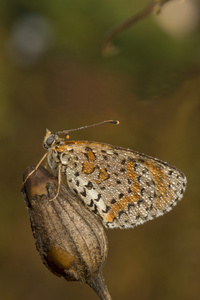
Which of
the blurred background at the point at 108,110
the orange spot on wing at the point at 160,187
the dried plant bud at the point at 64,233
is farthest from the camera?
the blurred background at the point at 108,110

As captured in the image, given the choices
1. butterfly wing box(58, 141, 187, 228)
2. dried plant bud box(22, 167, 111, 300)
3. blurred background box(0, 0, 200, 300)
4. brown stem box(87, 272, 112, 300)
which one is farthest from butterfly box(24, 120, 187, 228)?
blurred background box(0, 0, 200, 300)

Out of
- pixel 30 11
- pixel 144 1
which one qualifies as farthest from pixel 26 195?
pixel 30 11

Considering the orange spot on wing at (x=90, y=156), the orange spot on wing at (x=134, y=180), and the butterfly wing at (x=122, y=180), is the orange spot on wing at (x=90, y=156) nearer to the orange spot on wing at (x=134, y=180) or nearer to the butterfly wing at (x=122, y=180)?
the butterfly wing at (x=122, y=180)

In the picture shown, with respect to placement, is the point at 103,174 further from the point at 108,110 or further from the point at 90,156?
the point at 108,110

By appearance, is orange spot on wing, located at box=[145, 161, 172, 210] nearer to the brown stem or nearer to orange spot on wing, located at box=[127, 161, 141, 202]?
orange spot on wing, located at box=[127, 161, 141, 202]

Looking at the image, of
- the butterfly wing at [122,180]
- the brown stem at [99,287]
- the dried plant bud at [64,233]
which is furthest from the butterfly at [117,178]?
the brown stem at [99,287]

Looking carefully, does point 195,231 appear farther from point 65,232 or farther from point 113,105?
point 65,232
